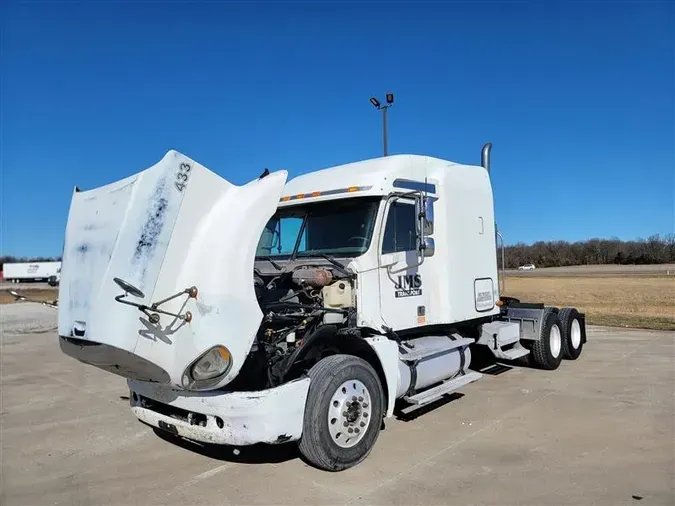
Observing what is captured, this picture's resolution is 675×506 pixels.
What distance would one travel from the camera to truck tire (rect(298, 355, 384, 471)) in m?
4.51

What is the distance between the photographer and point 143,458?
519 centimetres

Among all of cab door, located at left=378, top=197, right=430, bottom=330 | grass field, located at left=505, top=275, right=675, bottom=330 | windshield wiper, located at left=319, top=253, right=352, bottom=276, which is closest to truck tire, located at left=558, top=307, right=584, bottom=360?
cab door, located at left=378, top=197, right=430, bottom=330

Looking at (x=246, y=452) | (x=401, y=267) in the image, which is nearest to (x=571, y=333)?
(x=401, y=267)

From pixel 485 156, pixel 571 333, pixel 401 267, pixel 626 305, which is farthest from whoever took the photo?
pixel 626 305

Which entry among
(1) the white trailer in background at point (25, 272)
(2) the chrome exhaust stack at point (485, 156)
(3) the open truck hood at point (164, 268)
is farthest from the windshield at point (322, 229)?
(1) the white trailer in background at point (25, 272)

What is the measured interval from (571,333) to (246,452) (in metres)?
7.07

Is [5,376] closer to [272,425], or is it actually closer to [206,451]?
[206,451]

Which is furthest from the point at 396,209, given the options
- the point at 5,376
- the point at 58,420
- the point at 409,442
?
the point at 5,376

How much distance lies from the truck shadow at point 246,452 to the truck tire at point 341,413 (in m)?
0.65

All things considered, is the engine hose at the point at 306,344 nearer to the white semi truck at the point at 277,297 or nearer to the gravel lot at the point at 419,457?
the white semi truck at the point at 277,297

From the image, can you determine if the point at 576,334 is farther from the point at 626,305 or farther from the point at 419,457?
the point at 626,305

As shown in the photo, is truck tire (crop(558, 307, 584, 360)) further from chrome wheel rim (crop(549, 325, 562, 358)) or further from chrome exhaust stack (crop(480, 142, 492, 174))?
chrome exhaust stack (crop(480, 142, 492, 174))

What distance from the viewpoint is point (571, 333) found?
997cm

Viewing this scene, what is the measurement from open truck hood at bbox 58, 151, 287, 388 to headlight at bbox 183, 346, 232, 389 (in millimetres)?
54
